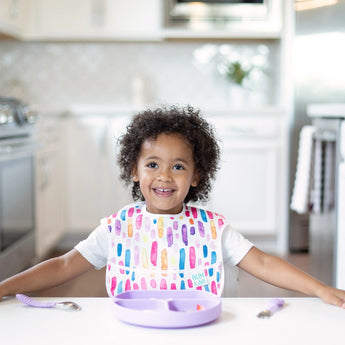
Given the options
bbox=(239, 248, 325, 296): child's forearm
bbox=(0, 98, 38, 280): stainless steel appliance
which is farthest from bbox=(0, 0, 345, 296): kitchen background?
bbox=(239, 248, 325, 296): child's forearm

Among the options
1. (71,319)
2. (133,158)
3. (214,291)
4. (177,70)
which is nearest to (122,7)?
(177,70)

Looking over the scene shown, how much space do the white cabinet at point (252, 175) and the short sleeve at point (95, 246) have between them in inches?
102

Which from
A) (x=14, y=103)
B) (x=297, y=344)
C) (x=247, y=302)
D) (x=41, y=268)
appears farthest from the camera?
(x=14, y=103)

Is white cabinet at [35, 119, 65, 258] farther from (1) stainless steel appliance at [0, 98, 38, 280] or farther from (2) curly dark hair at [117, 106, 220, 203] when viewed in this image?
(2) curly dark hair at [117, 106, 220, 203]

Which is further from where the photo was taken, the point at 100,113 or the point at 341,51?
the point at 100,113

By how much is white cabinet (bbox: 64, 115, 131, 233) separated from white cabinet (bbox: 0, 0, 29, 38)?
63 centimetres

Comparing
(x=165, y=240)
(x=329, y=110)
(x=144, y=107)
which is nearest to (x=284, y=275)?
(x=165, y=240)

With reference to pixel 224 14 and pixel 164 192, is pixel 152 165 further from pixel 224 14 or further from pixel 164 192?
pixel 224 14

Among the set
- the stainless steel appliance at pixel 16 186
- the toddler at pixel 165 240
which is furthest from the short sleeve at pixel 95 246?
the stainless steel appliance at pixel 16 186

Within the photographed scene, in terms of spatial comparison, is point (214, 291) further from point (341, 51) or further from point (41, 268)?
point (341, 51)

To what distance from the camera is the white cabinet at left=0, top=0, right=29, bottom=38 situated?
3.47 meters

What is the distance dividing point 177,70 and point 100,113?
803 millimetres

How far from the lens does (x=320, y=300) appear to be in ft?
3.04

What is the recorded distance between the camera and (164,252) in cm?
112
